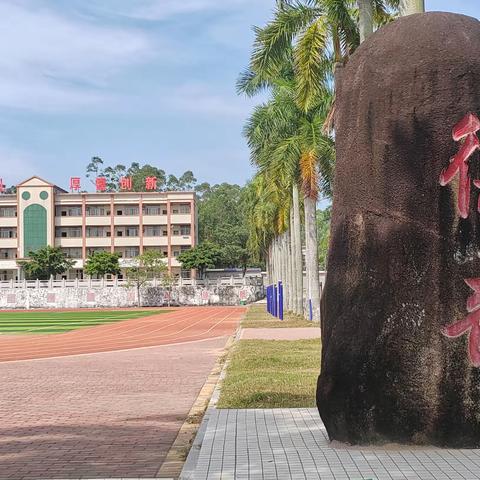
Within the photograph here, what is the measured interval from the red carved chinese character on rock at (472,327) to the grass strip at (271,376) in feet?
11.1

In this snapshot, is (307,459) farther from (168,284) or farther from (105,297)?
(105,297)

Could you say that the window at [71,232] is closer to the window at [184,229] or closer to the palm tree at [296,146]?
the window at [184,229]

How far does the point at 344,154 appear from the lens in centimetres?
697

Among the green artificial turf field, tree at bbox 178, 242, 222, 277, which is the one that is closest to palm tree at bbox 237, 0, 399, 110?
the green artificial turf field

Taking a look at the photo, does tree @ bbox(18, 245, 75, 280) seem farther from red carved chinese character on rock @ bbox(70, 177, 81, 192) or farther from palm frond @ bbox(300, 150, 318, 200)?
palm frond @ bbox(300, 150, 318, 200)

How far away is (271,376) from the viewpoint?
12.4 metres

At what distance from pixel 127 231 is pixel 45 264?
11.8 meters

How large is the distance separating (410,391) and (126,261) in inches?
2846

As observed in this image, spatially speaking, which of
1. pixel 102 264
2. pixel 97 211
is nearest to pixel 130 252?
pixel 97 211

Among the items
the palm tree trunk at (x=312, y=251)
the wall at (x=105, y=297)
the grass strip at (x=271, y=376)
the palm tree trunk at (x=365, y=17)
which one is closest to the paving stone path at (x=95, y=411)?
the grass strip at (x=271, y=376)

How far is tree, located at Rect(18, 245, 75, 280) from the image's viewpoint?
70.0 m

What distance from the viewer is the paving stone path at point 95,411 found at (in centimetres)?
699

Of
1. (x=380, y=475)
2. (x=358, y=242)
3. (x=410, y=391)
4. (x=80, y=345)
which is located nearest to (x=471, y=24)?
(x=358, y=242)

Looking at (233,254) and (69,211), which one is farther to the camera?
(233,254)
